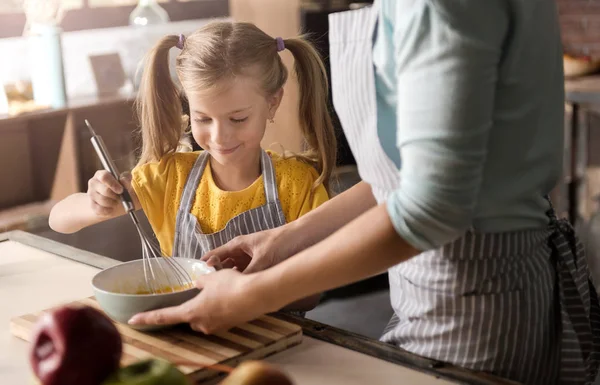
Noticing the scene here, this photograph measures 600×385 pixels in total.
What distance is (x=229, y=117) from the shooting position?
61.0 inches

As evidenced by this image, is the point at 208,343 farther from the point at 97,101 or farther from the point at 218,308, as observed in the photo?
the point at 97,101

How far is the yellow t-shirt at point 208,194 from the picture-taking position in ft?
5.31

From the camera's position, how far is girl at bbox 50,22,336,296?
156 cm

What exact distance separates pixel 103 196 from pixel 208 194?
21cm

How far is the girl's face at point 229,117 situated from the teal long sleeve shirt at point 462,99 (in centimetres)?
53

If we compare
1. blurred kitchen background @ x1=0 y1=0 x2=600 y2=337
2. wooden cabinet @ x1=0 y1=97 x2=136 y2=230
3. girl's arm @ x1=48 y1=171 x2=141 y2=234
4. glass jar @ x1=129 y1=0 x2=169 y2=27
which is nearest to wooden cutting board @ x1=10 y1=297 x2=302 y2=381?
girl's arm @ x1=48 y1=171 x2=141 y2=234

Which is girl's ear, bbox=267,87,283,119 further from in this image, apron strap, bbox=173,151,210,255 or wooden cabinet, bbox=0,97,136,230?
wooden cabinet, bbox=0,97,136,230

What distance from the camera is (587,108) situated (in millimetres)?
3547

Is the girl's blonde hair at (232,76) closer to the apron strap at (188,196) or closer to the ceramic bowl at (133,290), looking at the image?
the apron strap at (188,196)

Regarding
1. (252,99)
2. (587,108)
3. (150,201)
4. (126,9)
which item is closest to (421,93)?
(252,99)

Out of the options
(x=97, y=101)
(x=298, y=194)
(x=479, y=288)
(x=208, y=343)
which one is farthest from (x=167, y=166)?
(x=97, y=101)

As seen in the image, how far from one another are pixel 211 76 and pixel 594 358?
817mm

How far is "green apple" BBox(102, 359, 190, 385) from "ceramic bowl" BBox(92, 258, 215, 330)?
0.32 metres

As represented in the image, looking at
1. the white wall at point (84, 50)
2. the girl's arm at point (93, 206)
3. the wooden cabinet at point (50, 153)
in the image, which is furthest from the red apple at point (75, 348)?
the white wall at point (84, 50)
